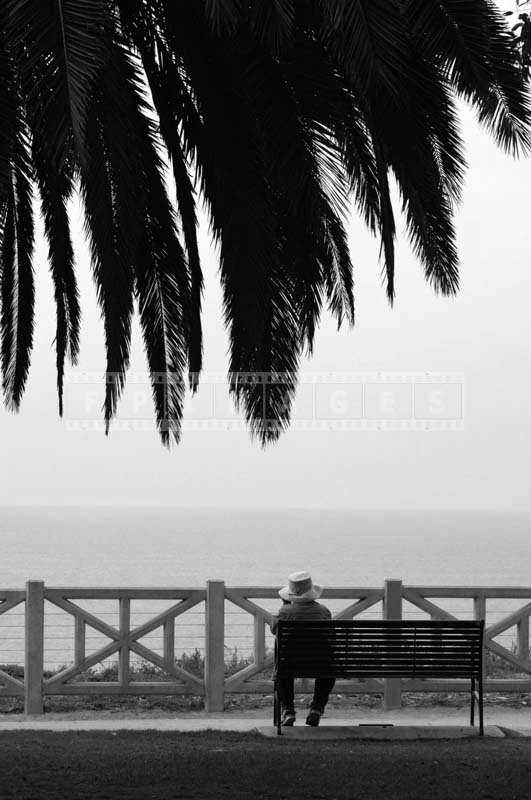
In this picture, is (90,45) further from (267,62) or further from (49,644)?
(49,644)

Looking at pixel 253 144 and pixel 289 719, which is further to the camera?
pixel 289 719

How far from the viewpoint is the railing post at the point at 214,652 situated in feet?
36.1

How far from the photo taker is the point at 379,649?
9.85 metres

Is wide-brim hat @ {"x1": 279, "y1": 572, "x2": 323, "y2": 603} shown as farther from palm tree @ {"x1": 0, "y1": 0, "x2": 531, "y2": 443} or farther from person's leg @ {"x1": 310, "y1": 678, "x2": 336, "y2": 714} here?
palm tree @ {"x1": 0, "y1": 0, "x2": 531, "y2": 443}

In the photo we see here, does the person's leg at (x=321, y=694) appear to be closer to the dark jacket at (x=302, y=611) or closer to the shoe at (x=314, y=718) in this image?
the shoe at (x=314, y=718)

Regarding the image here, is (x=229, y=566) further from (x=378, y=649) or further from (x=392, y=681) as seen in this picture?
(x=378, y=649)

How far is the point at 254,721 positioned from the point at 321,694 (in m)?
0.81

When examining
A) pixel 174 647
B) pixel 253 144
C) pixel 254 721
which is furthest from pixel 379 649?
pixel 253 144

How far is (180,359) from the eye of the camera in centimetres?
1082

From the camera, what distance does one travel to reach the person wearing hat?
9883 millimetres

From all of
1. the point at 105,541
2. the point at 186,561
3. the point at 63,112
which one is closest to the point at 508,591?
the point at 63,112

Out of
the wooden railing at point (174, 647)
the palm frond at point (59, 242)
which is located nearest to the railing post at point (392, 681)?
the wooden railing at point (174, 647)

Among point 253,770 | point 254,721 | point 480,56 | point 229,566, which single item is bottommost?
point 229,566

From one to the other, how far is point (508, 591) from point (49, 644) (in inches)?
1551
